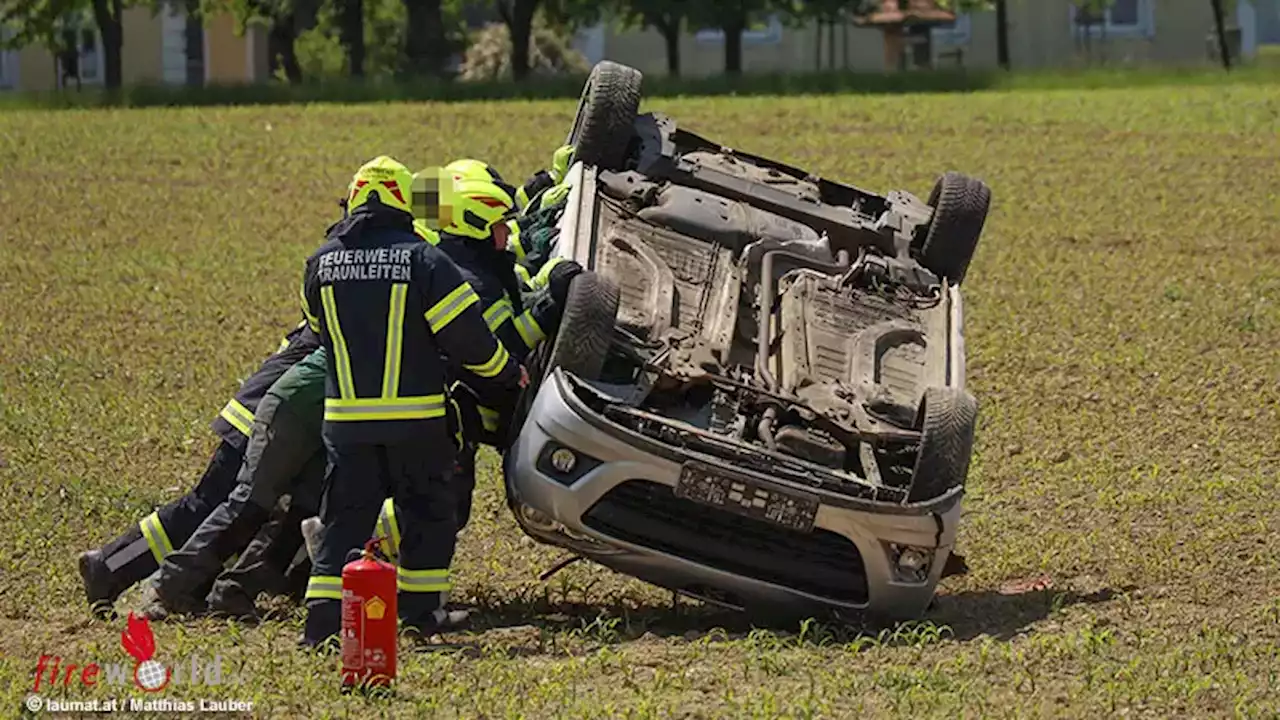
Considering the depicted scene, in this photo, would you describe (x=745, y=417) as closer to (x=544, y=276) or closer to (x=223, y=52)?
(x=544, y=276)

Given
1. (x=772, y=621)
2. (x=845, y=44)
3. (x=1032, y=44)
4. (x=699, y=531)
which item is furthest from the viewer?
(x=1032, y=44)

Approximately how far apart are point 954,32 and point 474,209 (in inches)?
2111

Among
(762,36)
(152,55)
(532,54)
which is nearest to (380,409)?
(532,54)

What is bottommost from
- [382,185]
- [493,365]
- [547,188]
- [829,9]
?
[493,365]

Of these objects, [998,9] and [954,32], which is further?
[954,32]

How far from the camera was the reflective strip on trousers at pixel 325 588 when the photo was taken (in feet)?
25.2

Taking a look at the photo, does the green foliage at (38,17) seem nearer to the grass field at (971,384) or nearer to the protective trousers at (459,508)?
the grass field at (971,384)

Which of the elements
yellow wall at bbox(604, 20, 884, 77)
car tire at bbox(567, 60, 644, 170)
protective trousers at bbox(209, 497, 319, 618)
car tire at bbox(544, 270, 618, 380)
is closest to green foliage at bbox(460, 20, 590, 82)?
yellow wall at bbox(604, 20, 884, 77)

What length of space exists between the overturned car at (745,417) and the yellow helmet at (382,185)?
735mm

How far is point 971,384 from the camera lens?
1364cm

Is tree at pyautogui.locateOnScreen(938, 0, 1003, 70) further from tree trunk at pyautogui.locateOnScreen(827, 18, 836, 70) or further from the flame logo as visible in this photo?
the flame logo

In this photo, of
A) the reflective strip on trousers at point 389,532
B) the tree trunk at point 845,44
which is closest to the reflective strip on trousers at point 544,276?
the reflective strip on trousers at point 389,532

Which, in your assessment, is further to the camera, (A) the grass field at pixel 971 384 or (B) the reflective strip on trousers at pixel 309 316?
(B) the reflective strip on trousers at pixel 309 316

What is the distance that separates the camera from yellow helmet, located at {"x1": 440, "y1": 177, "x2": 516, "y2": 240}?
8398 millimetres
